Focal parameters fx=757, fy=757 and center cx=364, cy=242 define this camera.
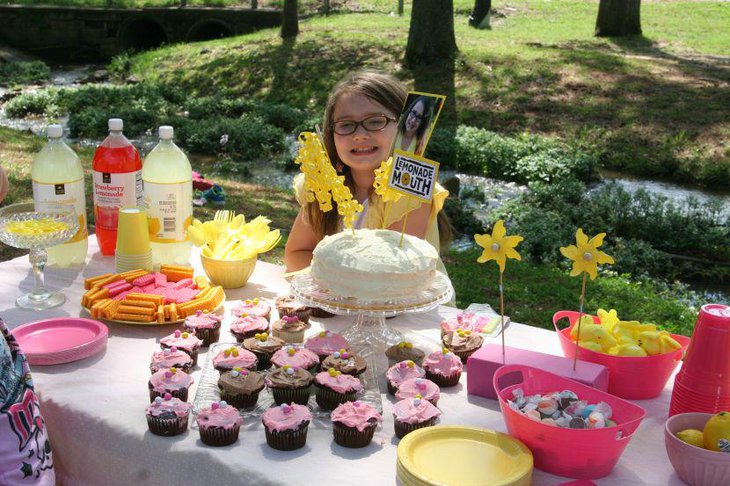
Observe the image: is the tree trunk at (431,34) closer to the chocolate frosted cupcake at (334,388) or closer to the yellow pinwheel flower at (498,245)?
the yellow pinwheel flower at (498,245)

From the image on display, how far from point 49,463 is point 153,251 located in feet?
3.65

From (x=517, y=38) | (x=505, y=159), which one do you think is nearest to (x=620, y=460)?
(x=505, y=159)

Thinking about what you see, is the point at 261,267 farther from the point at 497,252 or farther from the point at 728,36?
the point at 728,36

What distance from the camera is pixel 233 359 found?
6.45 ft

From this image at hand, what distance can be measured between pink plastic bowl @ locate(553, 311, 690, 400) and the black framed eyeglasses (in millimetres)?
1208

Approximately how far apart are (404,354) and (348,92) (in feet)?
3.70

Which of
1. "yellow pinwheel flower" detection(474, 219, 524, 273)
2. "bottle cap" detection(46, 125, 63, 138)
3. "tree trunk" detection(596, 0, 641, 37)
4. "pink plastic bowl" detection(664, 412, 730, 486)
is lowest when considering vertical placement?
"pink plastic bowl" detection(664, 412, 730, 486)

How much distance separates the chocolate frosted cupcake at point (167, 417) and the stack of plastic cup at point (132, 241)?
968 mm

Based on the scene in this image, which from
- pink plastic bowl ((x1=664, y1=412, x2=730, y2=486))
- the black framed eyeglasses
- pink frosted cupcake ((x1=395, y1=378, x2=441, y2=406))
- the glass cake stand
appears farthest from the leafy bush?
pink plastic bowl ((x1=664, y1=412, x2=730, y2=486))

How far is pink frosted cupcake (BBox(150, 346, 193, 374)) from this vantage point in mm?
1972

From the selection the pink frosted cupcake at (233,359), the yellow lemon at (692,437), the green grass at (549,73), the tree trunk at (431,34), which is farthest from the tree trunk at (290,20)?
the yellow lemon at (692,437)

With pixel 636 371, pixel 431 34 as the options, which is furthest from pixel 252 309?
pixel 431 34

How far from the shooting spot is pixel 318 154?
2295 millimetres

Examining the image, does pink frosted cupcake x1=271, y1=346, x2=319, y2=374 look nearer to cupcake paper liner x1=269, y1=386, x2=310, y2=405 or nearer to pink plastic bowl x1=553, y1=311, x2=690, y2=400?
cupcake paper liner x1=269, y1=386, x2=310, y2=405
